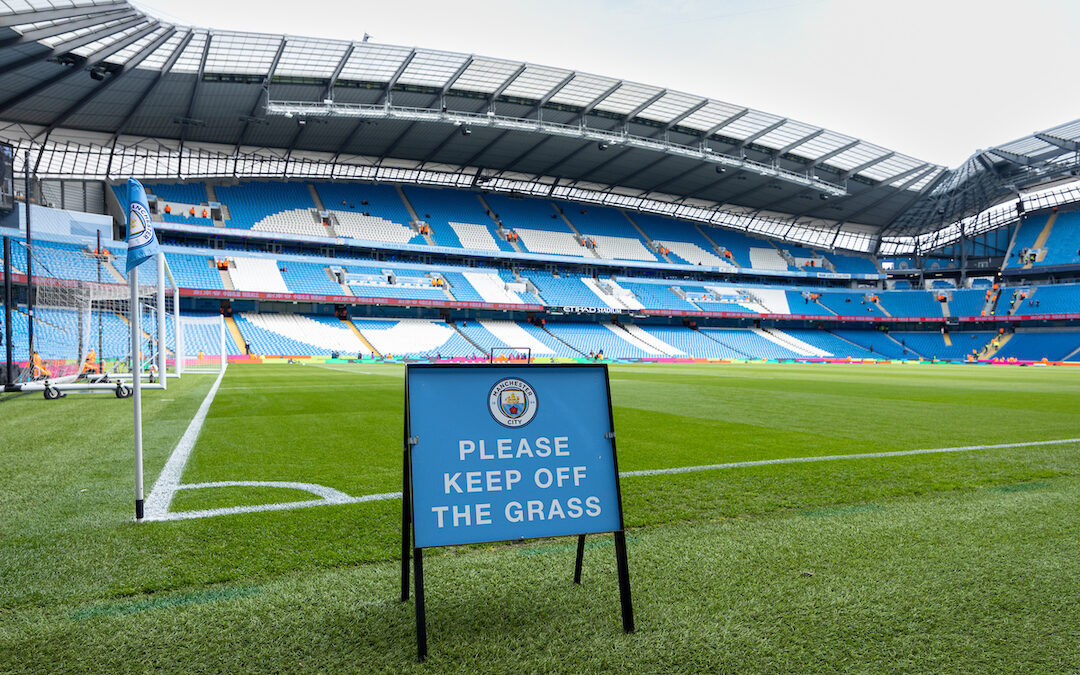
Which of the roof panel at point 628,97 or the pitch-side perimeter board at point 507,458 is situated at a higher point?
the roof panel at point 628,97

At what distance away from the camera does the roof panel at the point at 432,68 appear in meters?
36.9

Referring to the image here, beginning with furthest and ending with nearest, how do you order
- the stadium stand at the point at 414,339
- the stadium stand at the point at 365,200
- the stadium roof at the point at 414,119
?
the stadium stand at the point at 365,200 < the stadium stand at the point at 414,339 < the stadium roof at the point at 414,119

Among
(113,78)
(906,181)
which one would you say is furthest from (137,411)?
(906,181)

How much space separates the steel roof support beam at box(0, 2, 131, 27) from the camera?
24.5 meters

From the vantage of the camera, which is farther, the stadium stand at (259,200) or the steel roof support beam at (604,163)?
the steel roof support beam at (604,163)

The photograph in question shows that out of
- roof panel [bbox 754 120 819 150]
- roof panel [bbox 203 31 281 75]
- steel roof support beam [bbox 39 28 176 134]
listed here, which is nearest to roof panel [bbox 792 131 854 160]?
roof panel [bbox 754 120 819 150]

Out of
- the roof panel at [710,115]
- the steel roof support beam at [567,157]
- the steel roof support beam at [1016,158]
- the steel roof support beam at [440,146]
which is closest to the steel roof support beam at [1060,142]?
the steel roof support beam at [1016,158]

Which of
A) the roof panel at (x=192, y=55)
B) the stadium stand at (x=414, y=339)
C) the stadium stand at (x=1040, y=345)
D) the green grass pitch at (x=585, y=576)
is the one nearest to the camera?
the green grass pitch at (x=585, y=576)

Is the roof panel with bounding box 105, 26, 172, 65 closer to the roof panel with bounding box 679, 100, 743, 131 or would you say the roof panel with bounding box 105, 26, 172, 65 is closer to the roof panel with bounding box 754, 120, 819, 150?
the roof panel with bounding box 679, 100, 743, 131

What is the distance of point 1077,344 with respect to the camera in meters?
57.9

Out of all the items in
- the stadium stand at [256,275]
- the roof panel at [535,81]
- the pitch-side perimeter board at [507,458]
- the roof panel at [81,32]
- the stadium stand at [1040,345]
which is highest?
the roof panel at [535,81]

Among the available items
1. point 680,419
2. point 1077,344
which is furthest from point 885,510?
point 1077,344

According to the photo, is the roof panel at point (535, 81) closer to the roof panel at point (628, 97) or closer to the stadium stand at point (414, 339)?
the roof panel at point (628, 97)

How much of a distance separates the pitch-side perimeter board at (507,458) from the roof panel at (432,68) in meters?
38.1
